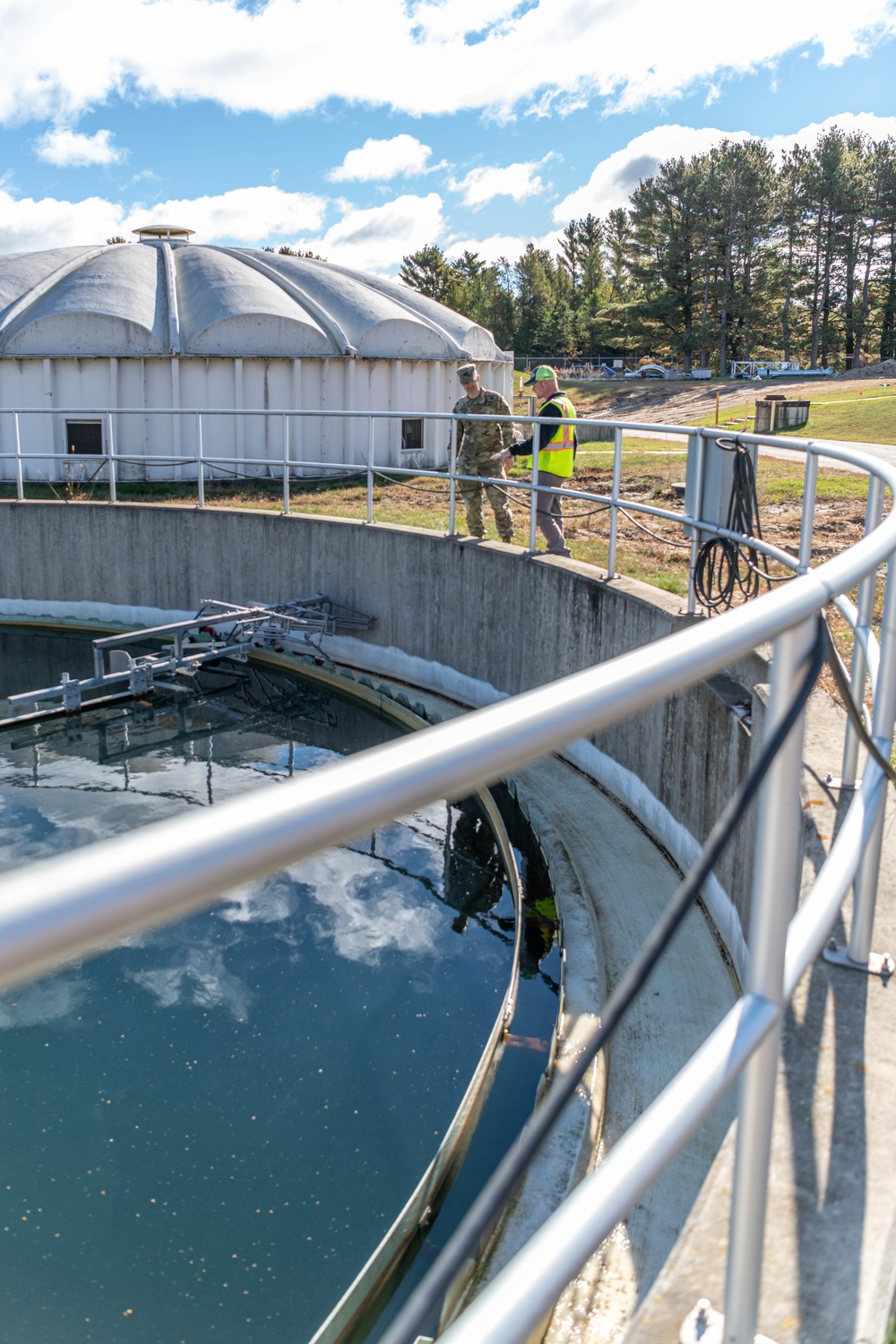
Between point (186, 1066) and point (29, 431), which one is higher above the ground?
point (29, 431)

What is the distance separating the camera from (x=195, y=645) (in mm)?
12727

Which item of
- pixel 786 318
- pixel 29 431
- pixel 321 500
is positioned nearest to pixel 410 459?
pixel 321 500

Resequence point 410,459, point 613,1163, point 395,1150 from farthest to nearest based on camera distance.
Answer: point 410,459, point 395,1150, point 613,1163

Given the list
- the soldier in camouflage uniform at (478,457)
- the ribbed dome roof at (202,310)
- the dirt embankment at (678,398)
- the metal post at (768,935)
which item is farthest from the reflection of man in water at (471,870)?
the dirt embankment at (678,398)

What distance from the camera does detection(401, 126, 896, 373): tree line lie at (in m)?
66.9

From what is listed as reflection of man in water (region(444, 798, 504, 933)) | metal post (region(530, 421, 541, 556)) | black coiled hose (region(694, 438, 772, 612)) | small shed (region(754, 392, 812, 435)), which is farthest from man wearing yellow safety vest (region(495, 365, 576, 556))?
small shed (region(754, 392, 812, 435))

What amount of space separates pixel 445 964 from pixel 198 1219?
238 centimetres

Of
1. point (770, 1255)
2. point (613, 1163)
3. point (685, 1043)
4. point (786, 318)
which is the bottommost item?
point (685, 1043)

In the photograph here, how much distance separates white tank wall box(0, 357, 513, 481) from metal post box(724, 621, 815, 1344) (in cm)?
2036

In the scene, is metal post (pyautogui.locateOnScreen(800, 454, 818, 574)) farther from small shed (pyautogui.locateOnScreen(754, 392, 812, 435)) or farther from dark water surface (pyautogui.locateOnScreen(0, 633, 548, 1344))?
small shed (pyautogui.locateOnScreen(754, 392, 812, 435))

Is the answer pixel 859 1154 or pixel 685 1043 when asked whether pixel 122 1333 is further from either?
pixel 859 1154

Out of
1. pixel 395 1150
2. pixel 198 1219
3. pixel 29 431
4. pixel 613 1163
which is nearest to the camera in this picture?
pixel 613 1163

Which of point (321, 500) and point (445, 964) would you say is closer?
point (445, 964)

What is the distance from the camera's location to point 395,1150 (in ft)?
16.1
